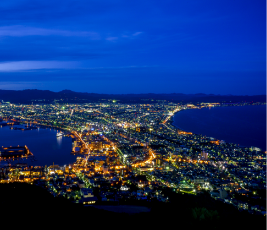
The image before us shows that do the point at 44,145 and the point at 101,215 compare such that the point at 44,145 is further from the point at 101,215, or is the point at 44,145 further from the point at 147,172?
the point at 101,215

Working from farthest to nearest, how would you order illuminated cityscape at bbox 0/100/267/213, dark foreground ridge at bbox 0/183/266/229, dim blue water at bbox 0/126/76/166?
dim blue water at bbox 0/126/76/166
illuminated cityscape at bbox 0/100/267/213
dark foreground ridge at bbox 0/183/266/229

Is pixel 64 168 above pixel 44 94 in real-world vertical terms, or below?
below

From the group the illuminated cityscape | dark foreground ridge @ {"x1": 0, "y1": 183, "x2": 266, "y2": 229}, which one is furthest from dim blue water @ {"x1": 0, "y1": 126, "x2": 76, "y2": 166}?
dark foreground ridge @ {"x1": 0, "y1": 183, "x2": 266, "y2": 229}

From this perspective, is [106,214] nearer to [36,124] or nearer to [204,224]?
[204,224]

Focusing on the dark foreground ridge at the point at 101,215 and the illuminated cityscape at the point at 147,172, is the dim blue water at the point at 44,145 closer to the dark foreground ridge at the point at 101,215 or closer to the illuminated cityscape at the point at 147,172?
the illuminated cityscape at the point at 147,172

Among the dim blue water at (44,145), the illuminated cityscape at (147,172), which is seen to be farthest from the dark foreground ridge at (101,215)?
the dim blue water at (44,145)

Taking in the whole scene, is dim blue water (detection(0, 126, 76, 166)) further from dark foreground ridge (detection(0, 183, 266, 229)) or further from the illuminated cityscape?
dark foreground ridge (detection(0, 183, 266, 229))

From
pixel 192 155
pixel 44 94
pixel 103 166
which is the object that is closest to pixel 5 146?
pixel 103 166
